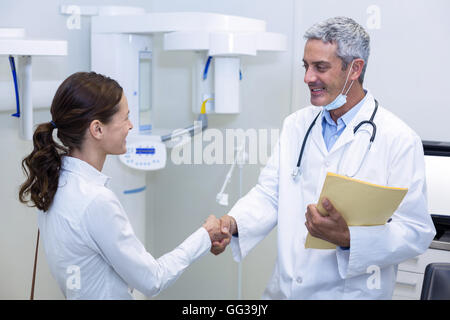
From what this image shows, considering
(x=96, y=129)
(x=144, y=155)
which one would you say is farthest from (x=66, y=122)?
Answer: (x=144, y=155)

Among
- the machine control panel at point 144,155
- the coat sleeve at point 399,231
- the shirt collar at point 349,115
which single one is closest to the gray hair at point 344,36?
the shirt collar at point 349,115

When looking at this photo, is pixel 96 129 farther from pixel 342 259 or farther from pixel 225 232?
pixel 342 259

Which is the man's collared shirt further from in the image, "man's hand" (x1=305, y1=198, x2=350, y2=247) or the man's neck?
"man's hand" (x1=305, y1=198, x2=350, y2=247)

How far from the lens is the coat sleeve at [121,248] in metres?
1.23

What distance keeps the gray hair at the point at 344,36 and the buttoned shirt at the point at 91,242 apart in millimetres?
717

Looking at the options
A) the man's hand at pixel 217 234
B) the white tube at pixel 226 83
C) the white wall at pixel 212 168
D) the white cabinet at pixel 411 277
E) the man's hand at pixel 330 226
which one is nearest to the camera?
the man's hand at pixel 330 226

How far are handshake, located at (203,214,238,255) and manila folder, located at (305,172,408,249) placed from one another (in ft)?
1.20

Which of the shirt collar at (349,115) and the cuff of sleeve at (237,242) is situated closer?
the shirt collar at (349,115)

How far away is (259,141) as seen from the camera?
2492mm

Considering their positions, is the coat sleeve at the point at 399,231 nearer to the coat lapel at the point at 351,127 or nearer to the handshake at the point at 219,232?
the coat lapel at the point at 351,127
